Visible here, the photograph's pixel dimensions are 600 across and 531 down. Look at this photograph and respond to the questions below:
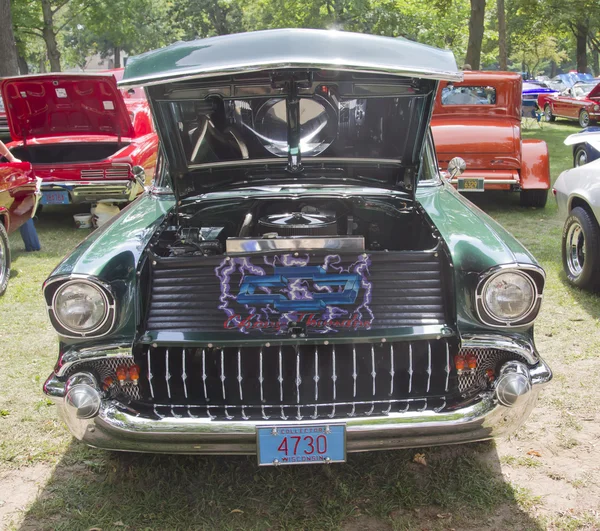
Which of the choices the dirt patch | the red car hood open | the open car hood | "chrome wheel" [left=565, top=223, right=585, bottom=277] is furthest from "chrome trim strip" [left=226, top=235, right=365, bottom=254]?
the red car hood open

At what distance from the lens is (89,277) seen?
258 cm

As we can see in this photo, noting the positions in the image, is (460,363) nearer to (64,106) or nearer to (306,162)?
(306,162)

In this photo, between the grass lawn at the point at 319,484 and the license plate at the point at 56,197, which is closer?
the grass lawn at the point at 319,484

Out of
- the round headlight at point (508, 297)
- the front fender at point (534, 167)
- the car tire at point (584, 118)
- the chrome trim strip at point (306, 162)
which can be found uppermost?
the chrome trim strip at point (306, 162)

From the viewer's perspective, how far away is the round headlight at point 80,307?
2578 millimetres

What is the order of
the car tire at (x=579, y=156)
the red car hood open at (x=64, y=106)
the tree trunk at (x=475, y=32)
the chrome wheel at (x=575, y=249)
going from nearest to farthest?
the chrome wheel at (x=575, y=249) → the red car hood open at (x=64, y=106) → the car tire at (x=579, y=156) → the tree trunk at (x=475, y=32)

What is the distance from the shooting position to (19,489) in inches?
112

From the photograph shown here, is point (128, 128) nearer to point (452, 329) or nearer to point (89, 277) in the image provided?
point (89, 277)

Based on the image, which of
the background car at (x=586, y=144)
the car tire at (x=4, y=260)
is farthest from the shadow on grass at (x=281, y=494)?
the background car at (x=586, y=144)

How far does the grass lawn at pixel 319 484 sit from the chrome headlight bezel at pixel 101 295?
29.4 inches

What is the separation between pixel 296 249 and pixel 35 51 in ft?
126

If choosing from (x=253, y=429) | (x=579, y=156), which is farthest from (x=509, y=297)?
(x=579, y=156)

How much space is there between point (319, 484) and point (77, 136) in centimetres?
582

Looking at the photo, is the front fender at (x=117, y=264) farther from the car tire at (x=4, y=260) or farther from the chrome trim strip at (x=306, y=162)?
the car tire at (x=4, y=260)
